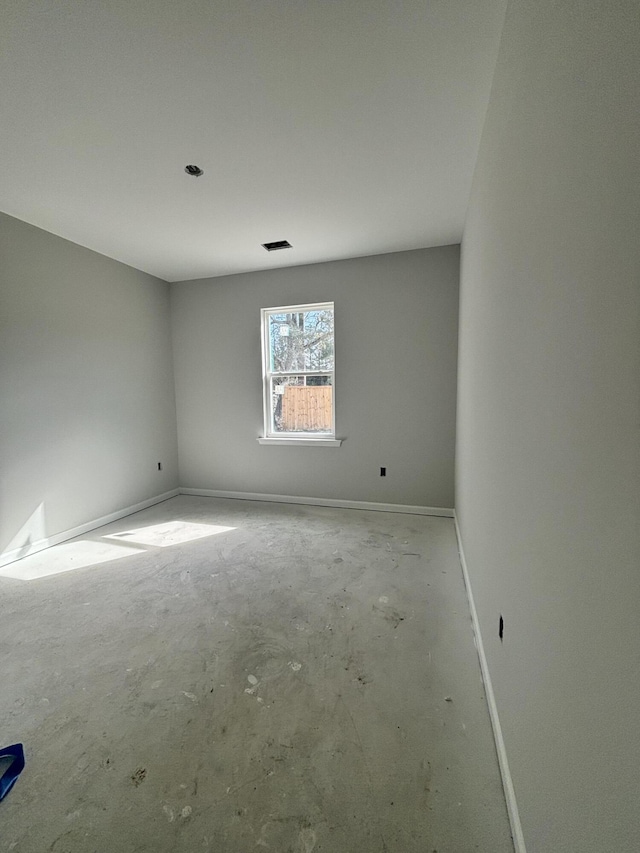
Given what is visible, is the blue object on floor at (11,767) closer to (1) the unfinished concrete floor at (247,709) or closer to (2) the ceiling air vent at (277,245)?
(1) the unfinished concrete floor at (247,709)

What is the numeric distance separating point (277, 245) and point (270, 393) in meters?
1.60

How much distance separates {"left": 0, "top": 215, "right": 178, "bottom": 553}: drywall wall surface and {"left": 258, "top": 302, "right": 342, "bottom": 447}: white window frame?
128 cm

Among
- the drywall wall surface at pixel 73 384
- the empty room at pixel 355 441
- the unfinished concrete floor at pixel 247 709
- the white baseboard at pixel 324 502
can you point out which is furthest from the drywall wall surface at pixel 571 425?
the drywall wall surface at pixel 73 384

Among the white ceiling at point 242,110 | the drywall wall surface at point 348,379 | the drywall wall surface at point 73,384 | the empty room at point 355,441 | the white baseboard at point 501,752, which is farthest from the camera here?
the drywall wall surface at point 348,379

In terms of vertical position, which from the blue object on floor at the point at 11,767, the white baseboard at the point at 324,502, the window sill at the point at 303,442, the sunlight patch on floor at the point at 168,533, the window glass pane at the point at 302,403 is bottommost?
the sunlight patch on floor at the point at 168,533

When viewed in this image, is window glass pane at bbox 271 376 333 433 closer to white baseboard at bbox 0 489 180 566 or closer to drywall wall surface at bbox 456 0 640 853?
white baseboard at bbox 0 489 180 566

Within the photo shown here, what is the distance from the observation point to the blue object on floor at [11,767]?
1.17 metres

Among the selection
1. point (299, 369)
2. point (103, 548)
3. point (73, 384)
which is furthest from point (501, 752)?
point (73, 384)

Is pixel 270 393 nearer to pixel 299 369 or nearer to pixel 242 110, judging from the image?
pixel 299 369

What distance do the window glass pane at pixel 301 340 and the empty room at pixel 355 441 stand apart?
14 centimetres

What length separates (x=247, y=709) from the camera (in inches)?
57.4

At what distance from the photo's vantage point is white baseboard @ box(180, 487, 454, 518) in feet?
12.3

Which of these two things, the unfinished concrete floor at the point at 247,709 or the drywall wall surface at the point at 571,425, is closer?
the drywall wall surface at the point at 571,425

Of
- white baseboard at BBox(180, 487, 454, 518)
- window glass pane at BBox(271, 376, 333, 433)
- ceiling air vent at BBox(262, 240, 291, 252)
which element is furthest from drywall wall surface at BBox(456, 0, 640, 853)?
window glass pane at BBox(271, 376, 333, 433)
